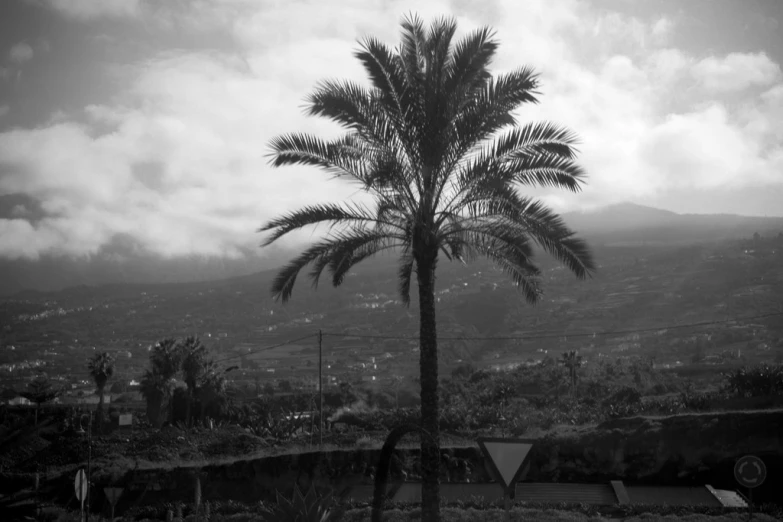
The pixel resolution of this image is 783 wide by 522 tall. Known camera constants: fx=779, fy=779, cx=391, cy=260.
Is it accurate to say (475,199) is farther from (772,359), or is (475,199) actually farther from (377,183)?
(772,359)

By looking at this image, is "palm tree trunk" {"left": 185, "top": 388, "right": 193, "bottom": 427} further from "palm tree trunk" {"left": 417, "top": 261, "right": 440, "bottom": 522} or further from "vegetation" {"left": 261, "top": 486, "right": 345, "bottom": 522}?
"palm tree trunk" {"left": 417, "top": 261, "right": 440, "bottom": 522}

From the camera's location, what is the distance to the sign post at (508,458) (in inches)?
384

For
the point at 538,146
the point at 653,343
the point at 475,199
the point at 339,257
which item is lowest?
the point at 653,343

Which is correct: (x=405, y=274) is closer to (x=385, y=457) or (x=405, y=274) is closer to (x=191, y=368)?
(x=385, y=457)

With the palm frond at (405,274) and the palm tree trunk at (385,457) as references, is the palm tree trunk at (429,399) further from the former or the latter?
the palm frond at (405,274)

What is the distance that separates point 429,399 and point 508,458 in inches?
197

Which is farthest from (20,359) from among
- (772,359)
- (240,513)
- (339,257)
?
(339,257)

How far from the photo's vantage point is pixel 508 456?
9.84m

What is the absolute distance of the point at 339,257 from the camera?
51.6 ft

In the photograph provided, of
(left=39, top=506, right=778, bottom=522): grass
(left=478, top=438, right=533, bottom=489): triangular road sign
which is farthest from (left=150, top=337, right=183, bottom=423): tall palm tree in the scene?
(left=478, top=438, right=533, bottom=489): triangular road sign

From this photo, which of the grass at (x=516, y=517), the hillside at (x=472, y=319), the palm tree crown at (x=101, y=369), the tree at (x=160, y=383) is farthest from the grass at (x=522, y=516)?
the hillside at (x=472, y=319)

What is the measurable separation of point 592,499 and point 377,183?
14.4 m

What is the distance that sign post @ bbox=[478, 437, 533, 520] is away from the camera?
977 centimetres

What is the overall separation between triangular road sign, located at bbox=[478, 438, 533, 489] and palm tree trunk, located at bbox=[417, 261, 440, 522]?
460 centimetres
